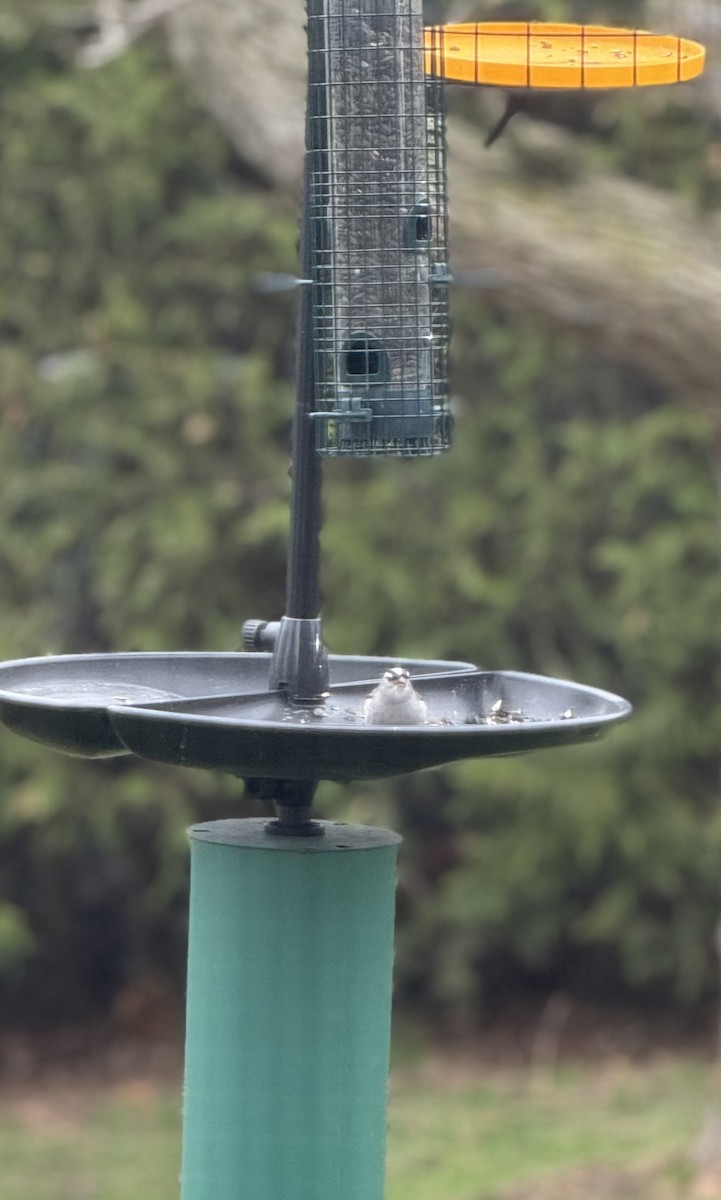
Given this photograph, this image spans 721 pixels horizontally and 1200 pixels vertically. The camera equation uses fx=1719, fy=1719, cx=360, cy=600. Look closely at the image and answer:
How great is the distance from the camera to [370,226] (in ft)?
8.36

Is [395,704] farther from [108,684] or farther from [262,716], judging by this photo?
[108,684]

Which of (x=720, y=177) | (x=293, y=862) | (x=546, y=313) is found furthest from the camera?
(x=720, y=177)

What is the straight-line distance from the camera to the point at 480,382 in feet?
20.8

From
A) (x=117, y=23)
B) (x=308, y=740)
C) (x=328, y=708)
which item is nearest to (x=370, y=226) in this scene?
(x=328, y=708)

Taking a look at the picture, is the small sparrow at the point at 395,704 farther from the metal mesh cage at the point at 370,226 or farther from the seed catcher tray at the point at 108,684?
the metal mesh cage at the point at 370,226

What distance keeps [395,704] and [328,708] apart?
0.18 metres

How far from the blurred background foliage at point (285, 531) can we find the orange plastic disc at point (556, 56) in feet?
9.76

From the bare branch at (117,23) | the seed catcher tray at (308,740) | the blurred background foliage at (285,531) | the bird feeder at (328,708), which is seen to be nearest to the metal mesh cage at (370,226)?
the bird feeder at (328,708)

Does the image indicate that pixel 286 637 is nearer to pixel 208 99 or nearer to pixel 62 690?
pixel 62 690

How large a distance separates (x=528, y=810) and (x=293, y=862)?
3.75 meters

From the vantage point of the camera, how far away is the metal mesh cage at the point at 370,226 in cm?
252

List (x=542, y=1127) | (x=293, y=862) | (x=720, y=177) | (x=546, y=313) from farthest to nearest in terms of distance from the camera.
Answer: (x=542, y=1127) < (x=720, y=177) < (x=546, y=313) < (x=293, y=862)

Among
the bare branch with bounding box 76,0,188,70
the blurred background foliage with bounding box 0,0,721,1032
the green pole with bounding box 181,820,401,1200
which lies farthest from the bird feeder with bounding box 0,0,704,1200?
the blurred background foliage with bounding box 0,0,721,1032

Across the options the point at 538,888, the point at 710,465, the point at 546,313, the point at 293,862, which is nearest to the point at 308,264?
the point at 293,862
